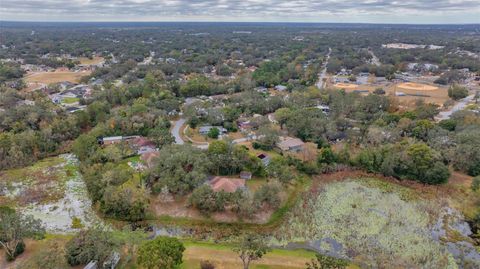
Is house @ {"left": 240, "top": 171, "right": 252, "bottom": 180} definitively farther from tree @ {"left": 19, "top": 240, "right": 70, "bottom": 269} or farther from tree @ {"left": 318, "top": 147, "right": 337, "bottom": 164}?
tree @ {"left": 19, "top": 240, "right": 70, "bottom": 269}

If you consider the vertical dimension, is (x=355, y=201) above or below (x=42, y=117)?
below

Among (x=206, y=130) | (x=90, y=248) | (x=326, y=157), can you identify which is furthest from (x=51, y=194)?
(x=326, y=157)

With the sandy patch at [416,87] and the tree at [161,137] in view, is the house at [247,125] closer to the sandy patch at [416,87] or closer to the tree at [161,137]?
the tree at [161,137]

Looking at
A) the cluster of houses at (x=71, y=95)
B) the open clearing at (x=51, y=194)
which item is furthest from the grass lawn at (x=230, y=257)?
the cluster of houses at (x=71, y=95)

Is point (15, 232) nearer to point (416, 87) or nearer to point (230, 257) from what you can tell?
point (230, 257)

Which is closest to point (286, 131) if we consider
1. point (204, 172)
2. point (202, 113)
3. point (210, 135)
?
point (210, 135)

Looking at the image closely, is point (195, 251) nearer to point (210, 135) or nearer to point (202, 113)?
point (210, 135)
